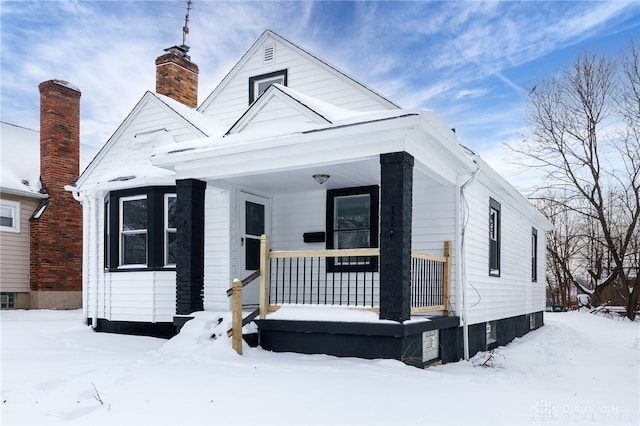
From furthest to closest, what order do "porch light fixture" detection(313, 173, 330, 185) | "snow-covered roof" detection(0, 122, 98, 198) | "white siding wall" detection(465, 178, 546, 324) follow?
"snow-covered roof" detection(0, 122, 98, 198), "white siding wall" detection(465, 178, 546, 324), "porch light fixture" detection(313, 173, 330, 185)

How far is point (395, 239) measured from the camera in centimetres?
649

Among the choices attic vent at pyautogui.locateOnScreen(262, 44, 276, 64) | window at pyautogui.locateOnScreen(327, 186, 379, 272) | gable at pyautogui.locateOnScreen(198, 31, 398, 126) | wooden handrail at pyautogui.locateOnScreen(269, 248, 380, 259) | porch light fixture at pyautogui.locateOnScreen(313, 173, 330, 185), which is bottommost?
wooden handrail at pyautogui.locateOnScreen(269, 248, 380, 259)

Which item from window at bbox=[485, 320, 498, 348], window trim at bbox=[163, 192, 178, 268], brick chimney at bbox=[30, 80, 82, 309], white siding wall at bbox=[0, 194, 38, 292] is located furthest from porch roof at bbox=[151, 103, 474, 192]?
white siding wall at bbox=[0, 194, 38, 292]

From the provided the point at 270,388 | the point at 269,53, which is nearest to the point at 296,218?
the point at 269,53

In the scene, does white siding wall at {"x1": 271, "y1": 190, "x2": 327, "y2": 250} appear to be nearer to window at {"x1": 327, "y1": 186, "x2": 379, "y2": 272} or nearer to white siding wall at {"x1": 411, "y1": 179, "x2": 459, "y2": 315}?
A: window at {"x1": 327, "y1": 186, "x2": 379, "y2": 272}

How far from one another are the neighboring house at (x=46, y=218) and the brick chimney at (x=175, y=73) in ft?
14.8

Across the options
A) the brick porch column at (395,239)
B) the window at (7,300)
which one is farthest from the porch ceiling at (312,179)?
the window at (7,300)

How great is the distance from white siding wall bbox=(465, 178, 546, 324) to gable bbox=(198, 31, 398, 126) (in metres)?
2.64

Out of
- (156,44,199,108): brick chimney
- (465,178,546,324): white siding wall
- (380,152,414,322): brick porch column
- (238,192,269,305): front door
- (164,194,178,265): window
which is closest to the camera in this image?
(380,152,414,322): brick porch column

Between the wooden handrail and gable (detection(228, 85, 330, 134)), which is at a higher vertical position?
gable (detection(228, 85, 330, 134))

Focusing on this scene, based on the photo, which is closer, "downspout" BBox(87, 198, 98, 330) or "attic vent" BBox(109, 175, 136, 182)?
"attic vent" BBox(109, 175, 136, 182)

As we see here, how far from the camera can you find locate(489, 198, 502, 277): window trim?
10461mm

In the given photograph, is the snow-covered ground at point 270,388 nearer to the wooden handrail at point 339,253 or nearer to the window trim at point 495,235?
the wooden handrail at point 339,253

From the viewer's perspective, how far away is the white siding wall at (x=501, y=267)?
29.7 ft
